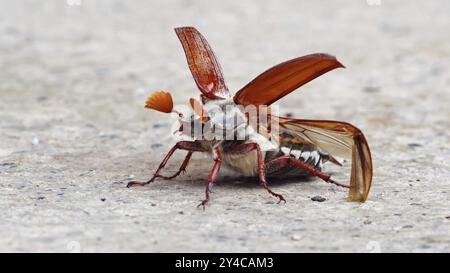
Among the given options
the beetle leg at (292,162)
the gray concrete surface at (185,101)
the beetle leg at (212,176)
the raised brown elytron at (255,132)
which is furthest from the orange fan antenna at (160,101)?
the beetle leg at (292,162)

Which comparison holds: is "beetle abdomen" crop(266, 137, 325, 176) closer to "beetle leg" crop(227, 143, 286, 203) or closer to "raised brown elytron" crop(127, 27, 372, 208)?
"raised brown elytron" crop(127, 27, 372, 208)

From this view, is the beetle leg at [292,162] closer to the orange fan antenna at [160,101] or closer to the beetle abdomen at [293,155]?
the beetle abdomen at [293,155]

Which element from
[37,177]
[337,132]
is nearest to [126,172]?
[37,177]

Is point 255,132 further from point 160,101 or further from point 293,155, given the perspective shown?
point 160,101

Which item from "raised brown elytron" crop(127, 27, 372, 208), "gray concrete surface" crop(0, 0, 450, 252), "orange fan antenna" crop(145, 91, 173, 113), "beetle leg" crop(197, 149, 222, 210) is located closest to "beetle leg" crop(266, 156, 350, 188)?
"raised brown elytron" crop(127, 27, 372, 208)

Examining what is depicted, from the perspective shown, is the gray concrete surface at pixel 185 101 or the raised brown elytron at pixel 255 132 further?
the raised brown elytron at pixel 255 132

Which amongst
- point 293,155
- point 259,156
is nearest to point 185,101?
point 293,155
